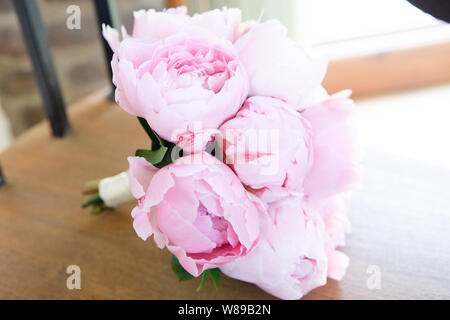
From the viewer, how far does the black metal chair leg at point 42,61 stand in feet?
2.04

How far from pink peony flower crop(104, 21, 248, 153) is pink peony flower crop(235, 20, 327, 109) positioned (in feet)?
0.05

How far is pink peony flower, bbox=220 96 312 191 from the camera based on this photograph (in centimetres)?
33

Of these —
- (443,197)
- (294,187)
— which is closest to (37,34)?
(294,187)

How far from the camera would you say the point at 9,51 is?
3.48 feet

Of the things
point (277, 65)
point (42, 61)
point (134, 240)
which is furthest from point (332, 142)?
point (42, 61)

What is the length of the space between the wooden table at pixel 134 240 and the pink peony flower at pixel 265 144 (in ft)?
0.50

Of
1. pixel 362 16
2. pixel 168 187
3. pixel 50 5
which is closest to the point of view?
pixel 168 187

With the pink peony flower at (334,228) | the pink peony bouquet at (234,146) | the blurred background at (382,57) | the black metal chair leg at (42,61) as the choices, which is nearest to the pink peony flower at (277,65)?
the pink peony bouquet at (234,146)

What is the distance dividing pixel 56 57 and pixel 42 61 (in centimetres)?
50

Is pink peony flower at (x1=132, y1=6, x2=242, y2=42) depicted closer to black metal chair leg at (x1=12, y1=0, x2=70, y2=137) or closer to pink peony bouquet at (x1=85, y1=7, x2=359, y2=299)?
pink peony bouquet at (x1=85, y1=7, x2=359, y2=299)

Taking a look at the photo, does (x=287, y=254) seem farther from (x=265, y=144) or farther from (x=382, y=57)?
(x=382, y=57)

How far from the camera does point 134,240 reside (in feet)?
1.66

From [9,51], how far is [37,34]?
496 mm

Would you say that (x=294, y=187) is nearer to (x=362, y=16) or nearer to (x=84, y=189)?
(x=84, y=189)
